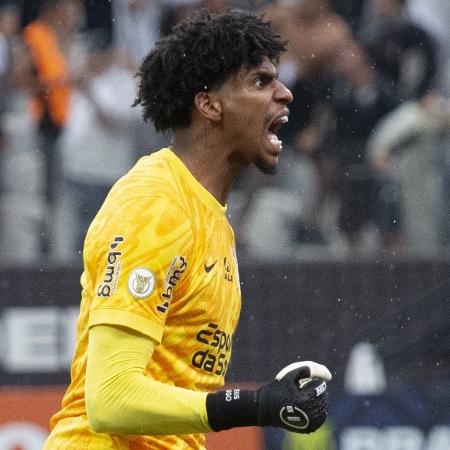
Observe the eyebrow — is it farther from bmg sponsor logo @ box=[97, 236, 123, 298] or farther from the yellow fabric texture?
the yellow fabric texture

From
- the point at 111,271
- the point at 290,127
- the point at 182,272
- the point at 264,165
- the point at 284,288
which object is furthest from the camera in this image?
the point at 290,127

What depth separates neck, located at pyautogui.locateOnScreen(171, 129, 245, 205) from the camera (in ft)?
11.4

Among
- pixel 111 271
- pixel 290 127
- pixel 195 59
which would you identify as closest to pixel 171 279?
pixel 111 271

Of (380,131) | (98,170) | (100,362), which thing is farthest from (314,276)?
(100,362)

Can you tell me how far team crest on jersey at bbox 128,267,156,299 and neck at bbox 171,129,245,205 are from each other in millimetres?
507

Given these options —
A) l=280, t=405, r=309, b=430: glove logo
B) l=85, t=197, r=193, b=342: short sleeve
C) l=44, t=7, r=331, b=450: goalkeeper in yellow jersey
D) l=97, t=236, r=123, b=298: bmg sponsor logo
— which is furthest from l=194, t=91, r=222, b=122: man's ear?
l=280, t=405, r=309, b=430: glove logo

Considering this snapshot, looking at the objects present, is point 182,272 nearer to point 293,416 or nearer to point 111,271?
point 111,271

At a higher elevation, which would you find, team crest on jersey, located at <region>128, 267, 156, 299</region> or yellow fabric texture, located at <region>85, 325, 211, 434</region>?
team crest on jersey, located at <region>128, 267, 156, 299</region>

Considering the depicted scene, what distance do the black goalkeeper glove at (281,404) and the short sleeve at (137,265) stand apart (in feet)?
0.82

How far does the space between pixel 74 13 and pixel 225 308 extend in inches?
179

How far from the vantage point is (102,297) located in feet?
10.0

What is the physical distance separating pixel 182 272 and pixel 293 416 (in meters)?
0.49

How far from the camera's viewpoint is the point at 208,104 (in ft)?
11.3

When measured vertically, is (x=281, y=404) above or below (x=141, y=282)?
below
